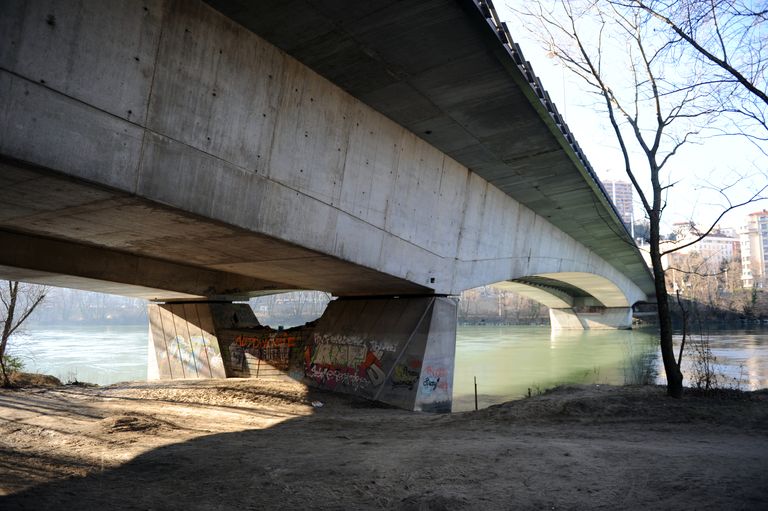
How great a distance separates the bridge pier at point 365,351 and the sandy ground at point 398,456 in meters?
1.51

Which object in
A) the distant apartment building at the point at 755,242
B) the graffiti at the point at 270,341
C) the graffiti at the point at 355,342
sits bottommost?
the graffiti at the point at 270,341

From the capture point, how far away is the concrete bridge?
578 cm

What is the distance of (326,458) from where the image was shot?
21.9 feet

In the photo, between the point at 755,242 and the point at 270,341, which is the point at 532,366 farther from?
the point at 755,242

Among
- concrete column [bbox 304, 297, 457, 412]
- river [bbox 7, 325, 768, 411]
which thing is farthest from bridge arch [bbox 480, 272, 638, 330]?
concrete column [bbox 304, 297, 457, 412]

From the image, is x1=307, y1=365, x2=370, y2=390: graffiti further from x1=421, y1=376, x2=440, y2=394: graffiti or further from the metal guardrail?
the metal guardrail

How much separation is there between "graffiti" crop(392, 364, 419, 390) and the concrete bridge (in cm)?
8

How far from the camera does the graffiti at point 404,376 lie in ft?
40.7

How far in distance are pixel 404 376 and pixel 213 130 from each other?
8094 mm

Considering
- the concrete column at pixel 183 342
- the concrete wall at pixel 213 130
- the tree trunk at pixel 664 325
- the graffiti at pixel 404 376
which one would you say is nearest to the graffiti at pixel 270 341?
the concrete column at pixel 183 342

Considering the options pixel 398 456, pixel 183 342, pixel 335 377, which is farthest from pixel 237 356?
pixel 398 456

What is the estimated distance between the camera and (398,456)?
21.7 ft

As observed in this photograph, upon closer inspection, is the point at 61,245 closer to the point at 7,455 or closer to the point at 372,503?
the point at 7,455

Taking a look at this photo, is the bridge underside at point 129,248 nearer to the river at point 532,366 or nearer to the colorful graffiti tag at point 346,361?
the colorful graffiti tag at point 346,361
